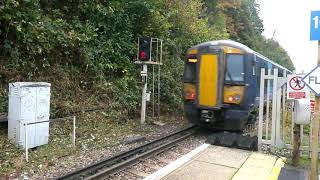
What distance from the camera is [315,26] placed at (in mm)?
6109

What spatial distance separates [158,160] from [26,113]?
9.94 feet

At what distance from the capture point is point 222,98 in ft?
38.9

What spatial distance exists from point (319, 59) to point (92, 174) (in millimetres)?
4404

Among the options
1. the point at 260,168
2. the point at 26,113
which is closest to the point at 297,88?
the point at 260,168

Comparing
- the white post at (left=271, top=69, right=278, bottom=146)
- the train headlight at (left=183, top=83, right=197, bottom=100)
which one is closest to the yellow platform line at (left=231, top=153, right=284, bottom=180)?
the white post at (left=271, top=69, right=278, bottom=146)

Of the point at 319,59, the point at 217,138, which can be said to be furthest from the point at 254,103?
the point at 319,59

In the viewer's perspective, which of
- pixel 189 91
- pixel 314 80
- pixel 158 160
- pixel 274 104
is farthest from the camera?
pixel 189 91

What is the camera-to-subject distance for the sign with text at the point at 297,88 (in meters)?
7.95

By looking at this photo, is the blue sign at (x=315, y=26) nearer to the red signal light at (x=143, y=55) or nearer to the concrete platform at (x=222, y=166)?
the concrete platform at (x=222, y=166)

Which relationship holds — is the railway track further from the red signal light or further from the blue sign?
the blue sign

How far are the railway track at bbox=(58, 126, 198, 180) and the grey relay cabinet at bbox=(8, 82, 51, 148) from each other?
1746 mm

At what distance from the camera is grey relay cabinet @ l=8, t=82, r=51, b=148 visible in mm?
8195

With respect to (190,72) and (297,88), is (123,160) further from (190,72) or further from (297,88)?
(190,72)

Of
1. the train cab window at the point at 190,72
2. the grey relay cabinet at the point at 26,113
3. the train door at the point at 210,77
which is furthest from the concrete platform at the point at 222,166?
the train cab window at the point at 190,72
